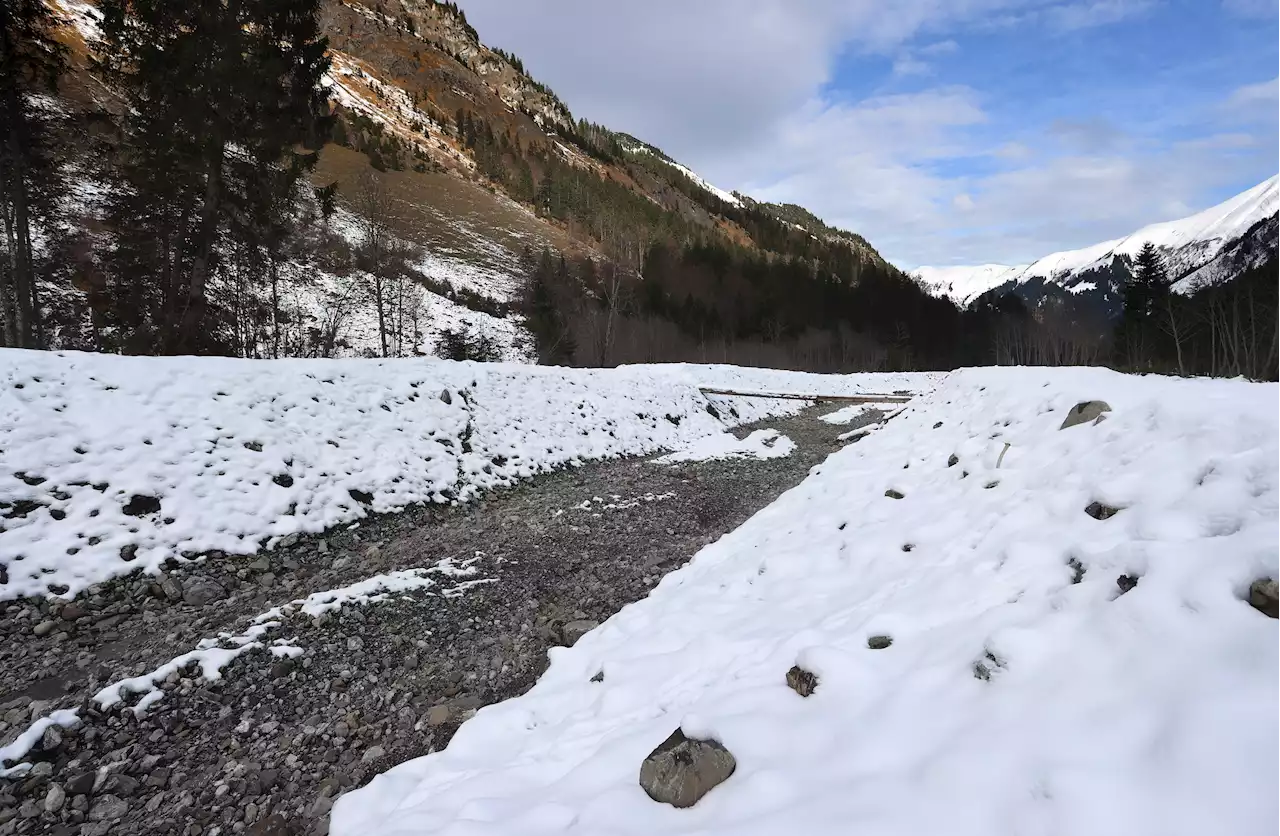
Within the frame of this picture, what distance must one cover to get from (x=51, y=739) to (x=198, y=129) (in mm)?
16288

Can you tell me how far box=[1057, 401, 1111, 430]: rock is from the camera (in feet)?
16.0

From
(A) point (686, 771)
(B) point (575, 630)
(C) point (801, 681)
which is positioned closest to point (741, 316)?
(B) point (575, 630)

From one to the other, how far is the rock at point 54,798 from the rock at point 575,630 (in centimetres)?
379

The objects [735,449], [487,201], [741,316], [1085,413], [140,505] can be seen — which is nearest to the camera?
[1085,413]

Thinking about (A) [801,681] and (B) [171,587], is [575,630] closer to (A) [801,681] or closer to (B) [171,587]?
(A) [801,681]

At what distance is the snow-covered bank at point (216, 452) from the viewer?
6.47 metres

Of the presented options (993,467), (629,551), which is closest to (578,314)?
(629,551)

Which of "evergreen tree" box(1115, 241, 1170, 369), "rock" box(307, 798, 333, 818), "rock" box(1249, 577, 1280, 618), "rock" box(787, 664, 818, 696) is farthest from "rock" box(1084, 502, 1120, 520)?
"evergreen tree" box(1115, 241, 1170, 369)

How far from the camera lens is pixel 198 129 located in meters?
14.2

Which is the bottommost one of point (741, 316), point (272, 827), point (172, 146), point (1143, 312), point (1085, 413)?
point (272, 827)

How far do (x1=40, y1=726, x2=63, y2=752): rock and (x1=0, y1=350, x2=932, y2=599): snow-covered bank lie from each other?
2.51 metres

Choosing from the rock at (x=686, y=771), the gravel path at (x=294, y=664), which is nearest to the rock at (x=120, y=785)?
the gravel path at (x=294, y=664)

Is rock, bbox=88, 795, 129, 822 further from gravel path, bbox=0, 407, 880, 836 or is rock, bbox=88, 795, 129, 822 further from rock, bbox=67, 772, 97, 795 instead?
rock, bbox=67, 772, 97, 795

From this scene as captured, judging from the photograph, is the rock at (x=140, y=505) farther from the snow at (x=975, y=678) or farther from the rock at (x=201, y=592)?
the snow at (x=975, y=678)
